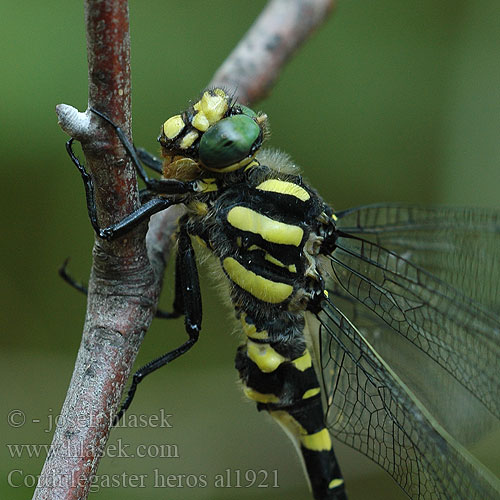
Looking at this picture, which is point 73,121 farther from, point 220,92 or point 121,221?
point 220,92

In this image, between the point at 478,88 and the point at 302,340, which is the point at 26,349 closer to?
the point at 302,340

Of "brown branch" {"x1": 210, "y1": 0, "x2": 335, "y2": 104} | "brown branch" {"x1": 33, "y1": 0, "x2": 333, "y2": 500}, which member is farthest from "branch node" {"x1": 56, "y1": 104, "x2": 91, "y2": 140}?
"brown branch" {"x1": 210, "y1": 0, "x2": 335, "y2": 104}

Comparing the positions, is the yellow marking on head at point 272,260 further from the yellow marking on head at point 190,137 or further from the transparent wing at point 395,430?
the yellow marking on head at point 190,137

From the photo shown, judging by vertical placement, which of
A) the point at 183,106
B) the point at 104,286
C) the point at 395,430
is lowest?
the point at 395,430

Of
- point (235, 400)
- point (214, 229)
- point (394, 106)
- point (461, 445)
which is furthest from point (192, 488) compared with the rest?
point (394, 106)

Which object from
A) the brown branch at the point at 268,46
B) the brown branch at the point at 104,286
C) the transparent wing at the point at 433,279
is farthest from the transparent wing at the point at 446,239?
the brown branch at the point at 104,286

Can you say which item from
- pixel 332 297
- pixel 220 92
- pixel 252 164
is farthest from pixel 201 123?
pixel 332 297
